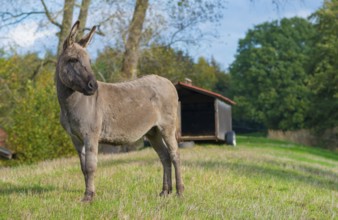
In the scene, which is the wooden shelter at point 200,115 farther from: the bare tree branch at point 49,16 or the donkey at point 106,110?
the donkey at point 106,110

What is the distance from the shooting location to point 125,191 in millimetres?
8781

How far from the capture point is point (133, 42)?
2514 cm

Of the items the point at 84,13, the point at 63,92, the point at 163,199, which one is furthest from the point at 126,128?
the point at 84,13

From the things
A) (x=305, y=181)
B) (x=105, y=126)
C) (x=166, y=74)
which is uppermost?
(x=166, y=74)

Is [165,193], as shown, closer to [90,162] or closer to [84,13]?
Result: [90,162]

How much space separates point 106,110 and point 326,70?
47.9 meters

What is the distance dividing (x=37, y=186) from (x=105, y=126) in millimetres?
2661

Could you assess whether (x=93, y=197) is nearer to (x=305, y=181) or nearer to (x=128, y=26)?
(x=305, y=181)

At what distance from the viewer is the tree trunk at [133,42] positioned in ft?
81.7

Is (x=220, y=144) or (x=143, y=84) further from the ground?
(x=143, y=84)

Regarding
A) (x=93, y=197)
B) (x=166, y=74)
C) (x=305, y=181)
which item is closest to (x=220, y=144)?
(x=166, y=74)

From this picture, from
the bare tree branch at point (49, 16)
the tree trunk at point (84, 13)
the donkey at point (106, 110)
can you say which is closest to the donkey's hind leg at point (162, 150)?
the donkey at point (106, 110)

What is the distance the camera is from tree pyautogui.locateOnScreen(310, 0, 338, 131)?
50.1 metres

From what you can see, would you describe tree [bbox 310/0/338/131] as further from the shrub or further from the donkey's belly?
the donkey's belly
